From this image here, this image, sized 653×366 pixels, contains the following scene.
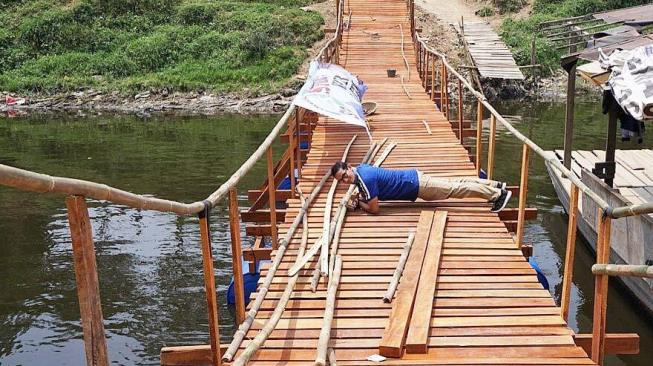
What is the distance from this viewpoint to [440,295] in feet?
18.1

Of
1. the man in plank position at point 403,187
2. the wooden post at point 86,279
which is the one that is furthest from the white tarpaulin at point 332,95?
the wooden post at point 86,279

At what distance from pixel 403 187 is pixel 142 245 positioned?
21.8ft

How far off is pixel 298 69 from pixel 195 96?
454 centimetres

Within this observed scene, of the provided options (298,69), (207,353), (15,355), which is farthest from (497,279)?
(298,69)

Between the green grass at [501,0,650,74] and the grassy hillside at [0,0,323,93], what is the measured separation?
8.55m

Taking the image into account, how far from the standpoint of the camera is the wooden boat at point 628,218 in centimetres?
797

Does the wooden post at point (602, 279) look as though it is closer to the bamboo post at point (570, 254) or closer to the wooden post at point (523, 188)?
the bamboo post at point (570, 254)

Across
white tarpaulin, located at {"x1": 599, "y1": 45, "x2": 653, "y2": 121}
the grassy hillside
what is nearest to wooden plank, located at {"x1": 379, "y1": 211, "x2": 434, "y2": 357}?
white tarpaulin, located at {"x1": 599, "y1": 45, "x2": 653, "y2": 121}

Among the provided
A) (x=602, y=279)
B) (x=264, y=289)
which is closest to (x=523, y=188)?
(x=602, y=279)

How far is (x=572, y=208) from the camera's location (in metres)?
5.13

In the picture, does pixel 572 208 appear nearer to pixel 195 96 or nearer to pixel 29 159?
pixel 29 159

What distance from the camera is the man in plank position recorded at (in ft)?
24.3

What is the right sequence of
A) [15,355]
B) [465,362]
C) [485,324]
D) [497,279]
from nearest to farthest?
[465,362] → [485,324] → [497,279] → [15,355]

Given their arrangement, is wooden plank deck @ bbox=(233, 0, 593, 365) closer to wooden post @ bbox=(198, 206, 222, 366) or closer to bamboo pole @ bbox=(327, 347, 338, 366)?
bamboo pole @ bbox=(327, 347, 338, 366)
